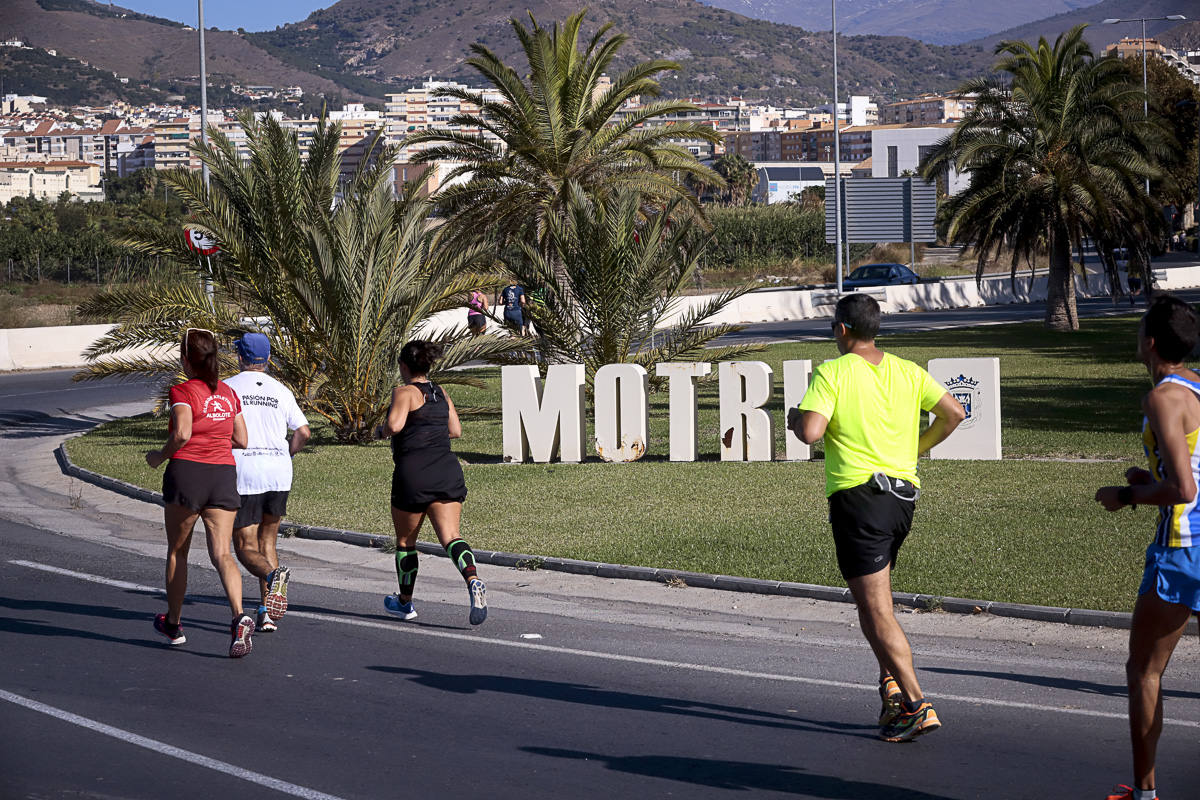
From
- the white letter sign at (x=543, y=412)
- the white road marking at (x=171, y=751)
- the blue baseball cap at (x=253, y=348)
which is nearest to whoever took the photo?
the white road marking at (x=171, y=751)

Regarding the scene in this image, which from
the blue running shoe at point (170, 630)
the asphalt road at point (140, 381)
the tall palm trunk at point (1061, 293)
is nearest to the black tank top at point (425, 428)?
the blue running shoe at point (170, 630)

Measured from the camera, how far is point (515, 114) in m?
27.7

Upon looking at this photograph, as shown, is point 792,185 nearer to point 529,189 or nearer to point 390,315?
point 529,189

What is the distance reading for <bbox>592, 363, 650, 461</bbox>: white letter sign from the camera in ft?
51.9

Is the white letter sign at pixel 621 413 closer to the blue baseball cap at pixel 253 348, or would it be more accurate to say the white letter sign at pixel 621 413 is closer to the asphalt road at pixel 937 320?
the blue baseball cap at pixel 253 348

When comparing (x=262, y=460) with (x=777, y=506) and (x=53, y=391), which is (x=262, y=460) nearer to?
(x=777, y=506)

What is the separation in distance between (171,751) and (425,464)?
9.11 ft

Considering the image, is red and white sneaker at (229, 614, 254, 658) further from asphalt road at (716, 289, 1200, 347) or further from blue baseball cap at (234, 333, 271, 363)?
asphalt road at (716, 289, 1200, 347)

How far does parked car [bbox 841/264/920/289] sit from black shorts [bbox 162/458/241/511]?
4323 cm

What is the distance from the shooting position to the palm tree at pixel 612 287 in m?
19.5

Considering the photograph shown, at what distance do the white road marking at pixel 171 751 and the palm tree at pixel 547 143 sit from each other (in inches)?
800

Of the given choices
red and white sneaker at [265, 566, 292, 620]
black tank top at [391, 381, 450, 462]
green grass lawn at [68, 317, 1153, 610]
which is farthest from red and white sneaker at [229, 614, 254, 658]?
green grass lawn at [68, 317, 1153, 610]

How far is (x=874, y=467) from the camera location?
5.98 meters

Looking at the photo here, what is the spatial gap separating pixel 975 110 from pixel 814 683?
1098 inches
